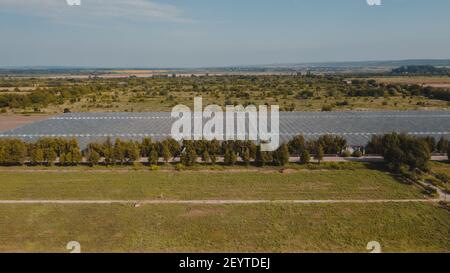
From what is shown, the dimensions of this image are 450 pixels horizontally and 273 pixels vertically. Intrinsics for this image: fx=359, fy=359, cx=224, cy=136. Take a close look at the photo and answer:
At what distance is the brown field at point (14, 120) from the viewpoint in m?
42.7

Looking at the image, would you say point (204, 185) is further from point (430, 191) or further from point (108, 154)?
point (430, 191)

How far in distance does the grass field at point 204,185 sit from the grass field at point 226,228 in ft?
5.73

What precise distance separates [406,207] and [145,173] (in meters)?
17.0

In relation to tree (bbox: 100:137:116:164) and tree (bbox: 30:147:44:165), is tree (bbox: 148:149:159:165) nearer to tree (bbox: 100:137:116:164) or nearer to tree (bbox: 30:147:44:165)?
tree (bbox: 100:137:116:164)

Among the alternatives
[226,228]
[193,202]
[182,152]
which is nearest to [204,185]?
[193,202]

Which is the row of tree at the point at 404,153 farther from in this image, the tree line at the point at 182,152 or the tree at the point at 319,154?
the tree at the point at 319,154

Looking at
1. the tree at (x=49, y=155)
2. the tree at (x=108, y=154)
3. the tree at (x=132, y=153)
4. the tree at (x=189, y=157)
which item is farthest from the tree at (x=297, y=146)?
the tree at (x=49, y=155)

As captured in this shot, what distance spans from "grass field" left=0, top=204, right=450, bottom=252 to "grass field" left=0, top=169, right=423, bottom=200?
1.75m

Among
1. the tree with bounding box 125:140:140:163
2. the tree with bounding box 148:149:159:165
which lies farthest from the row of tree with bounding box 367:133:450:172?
the tree with bounding box 125:140:140:163

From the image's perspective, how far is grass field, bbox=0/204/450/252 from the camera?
51.9 ft

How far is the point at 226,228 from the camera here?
57.2 feet

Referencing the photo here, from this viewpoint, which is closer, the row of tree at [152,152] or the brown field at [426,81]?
the row of tree at [152,152]

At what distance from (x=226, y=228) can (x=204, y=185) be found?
6.23 m
